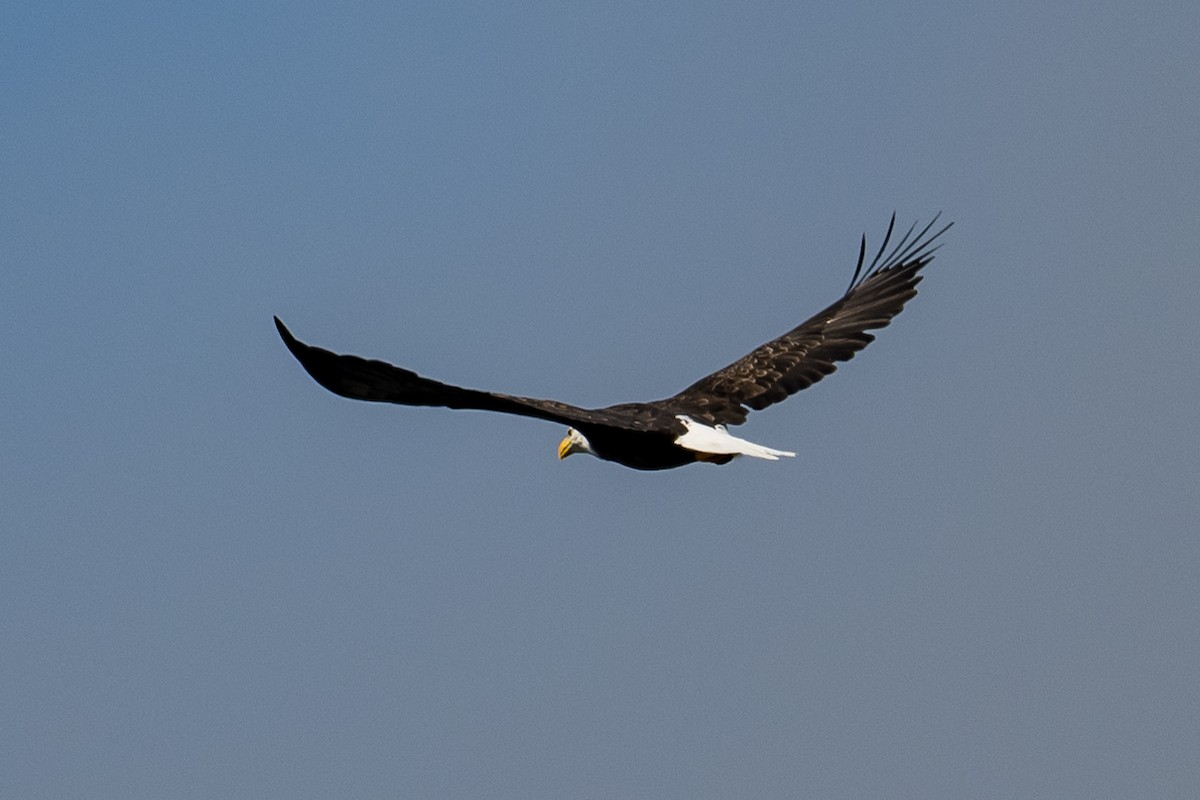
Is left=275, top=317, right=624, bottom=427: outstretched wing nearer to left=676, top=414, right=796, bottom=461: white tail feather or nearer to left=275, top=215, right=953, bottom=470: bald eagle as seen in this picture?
left=275, top=215, right=953, bottom=470: bald eagle

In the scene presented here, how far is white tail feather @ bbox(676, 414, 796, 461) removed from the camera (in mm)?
17406

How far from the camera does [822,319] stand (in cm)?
2186

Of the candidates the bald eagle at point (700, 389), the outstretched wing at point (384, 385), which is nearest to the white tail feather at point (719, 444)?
the bald eagle at point (700, 389)

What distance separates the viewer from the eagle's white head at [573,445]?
1848cm

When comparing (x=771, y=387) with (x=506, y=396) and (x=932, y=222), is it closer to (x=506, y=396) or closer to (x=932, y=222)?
(x=932, y=222)

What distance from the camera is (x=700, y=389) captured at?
2055 cm

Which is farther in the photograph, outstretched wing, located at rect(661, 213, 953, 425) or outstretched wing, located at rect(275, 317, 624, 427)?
outstretched wing, located at rect(661, 213, 953, 425)

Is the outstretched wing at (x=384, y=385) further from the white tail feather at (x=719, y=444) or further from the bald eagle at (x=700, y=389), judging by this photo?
the white tail feather at (x=719, y=444)

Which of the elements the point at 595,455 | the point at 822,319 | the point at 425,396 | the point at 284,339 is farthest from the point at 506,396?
the point at 822,319

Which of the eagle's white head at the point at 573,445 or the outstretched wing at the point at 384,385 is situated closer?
the outstretched wing at the point at 384,385

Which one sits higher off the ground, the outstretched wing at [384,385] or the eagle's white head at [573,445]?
the eagle's white head at [573,445]

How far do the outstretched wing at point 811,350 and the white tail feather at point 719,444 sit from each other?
113 centimetres


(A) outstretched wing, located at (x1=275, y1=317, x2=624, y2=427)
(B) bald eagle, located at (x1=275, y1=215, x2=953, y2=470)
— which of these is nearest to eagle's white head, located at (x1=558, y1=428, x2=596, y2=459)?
(B) bald eagle, located at (x1=275, y1=215, x2=953, y2=470)

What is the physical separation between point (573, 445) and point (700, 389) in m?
2.38
